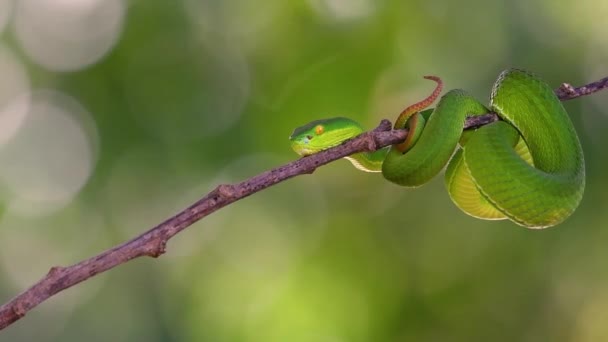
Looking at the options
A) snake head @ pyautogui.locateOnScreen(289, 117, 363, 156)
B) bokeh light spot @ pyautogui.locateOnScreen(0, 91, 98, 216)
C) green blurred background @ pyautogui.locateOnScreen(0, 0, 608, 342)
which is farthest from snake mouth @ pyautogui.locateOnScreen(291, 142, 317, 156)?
bokeh light spot @ pyautogui.locateOnScreen(0, 91, 98, 216)

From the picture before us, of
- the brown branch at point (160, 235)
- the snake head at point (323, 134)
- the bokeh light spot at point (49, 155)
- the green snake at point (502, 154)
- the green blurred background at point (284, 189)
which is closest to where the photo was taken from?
the brown branch at point (160, 235)

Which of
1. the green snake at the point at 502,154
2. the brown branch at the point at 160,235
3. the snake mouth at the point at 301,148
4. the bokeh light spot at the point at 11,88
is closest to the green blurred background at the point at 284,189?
the bokeh light spot at the point at 11,88

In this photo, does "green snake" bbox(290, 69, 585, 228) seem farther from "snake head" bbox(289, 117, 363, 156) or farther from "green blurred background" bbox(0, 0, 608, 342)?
"green blurred background" bbox(0, 0, 608, 342)

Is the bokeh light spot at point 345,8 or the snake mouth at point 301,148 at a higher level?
the bokeh light spot at point 345,8

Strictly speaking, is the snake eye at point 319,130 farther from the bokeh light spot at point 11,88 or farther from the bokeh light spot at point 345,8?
the bokeh light spot at point 11,88

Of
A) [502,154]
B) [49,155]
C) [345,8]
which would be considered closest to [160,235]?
[502,154]

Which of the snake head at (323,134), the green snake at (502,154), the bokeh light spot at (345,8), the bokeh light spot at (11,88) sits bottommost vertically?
the green snake at (502,154)
